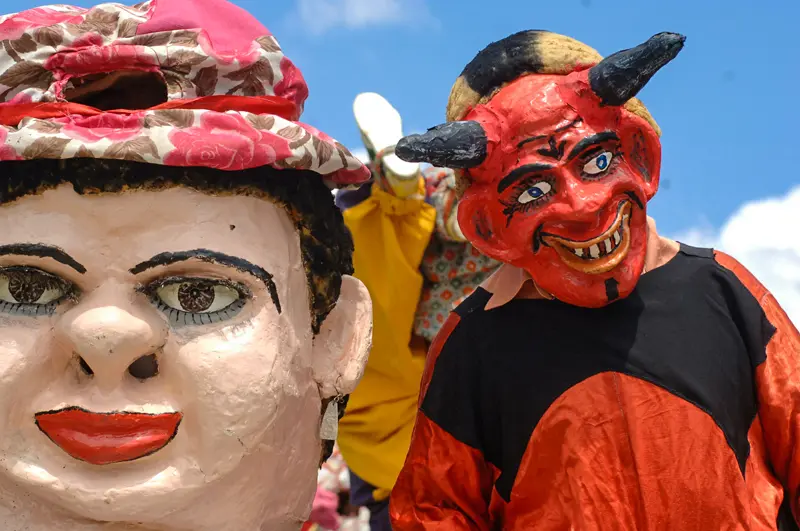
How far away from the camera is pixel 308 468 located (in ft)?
6.05

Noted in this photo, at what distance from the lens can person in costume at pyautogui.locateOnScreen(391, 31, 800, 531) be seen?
5.83 ft

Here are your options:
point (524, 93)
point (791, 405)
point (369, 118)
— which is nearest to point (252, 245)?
point (524, 93)

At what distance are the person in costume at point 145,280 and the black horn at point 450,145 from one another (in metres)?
0.17

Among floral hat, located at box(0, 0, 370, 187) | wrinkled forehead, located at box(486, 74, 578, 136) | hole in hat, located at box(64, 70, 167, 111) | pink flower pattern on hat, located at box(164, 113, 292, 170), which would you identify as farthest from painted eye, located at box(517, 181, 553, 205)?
hole in hat, located at box(64, 70, 167, 111)

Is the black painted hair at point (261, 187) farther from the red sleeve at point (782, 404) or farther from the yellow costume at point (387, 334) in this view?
the yellow costume at point (387, 334)

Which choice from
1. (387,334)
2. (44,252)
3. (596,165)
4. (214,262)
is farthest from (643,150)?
(387,334)

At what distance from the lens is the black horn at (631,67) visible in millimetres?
1768

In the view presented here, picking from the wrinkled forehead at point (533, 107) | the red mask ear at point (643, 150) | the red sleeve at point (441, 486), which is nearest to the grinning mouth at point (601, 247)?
the red mask ear at point (643, 150)

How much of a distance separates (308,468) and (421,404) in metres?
0.32

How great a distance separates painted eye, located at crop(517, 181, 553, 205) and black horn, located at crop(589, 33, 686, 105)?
0.68 feet

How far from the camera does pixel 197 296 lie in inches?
66.0

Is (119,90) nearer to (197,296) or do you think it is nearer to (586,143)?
(197,296)

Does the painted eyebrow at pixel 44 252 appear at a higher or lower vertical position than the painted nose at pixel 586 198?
lower

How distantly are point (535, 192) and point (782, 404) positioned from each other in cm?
64
